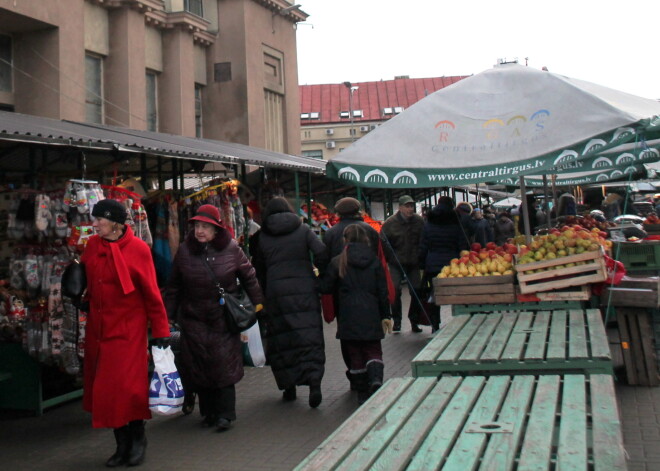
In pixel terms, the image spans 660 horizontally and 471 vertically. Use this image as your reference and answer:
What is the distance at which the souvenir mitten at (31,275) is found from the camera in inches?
260

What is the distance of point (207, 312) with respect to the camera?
619 cm

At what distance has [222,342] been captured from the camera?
6.21 metres

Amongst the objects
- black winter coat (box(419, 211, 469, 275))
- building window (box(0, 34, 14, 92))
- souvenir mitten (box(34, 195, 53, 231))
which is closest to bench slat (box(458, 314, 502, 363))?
black winter coat (box(419, 211, 469, 275))

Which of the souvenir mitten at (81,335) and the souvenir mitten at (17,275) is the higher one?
the souvenir mitten at (17,275)

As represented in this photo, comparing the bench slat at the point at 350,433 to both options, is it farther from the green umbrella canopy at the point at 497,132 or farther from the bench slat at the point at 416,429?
the green umbrella canopy at the point at 497,132

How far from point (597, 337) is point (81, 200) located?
14.6ft

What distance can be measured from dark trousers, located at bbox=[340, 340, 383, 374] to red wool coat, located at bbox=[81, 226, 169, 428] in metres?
2.21

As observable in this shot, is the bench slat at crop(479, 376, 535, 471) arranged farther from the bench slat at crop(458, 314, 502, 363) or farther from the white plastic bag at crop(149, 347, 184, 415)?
the white plastic bag at crop(149, 347, 184, 415)

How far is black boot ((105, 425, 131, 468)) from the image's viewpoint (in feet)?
17.9

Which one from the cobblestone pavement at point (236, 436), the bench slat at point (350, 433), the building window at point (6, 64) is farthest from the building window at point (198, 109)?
the bench slat at point (350, 433)

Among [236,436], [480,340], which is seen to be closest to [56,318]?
[236,436]

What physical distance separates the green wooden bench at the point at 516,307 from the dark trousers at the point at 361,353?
86 cm

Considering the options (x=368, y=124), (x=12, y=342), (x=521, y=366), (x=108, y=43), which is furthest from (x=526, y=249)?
(x=368, y=124)

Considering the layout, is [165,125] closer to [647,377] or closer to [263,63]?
[263,63]
